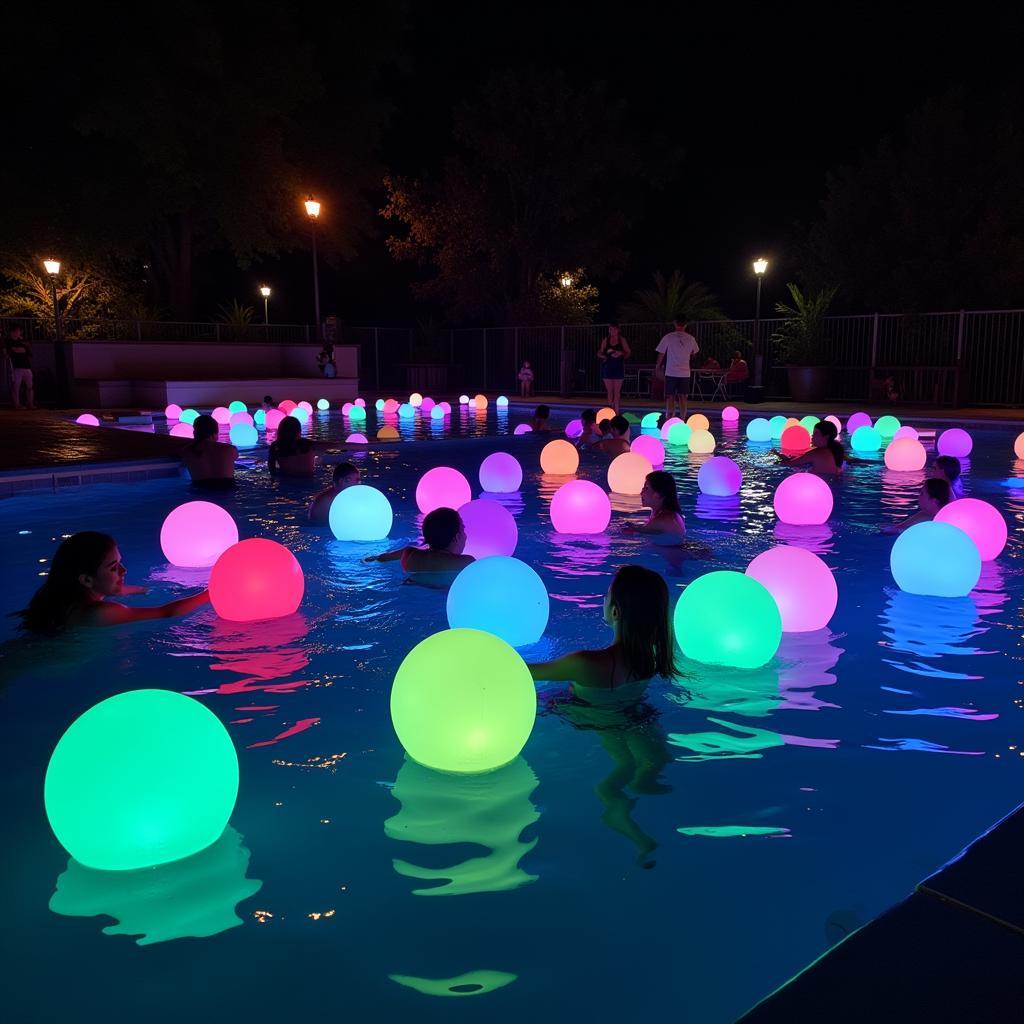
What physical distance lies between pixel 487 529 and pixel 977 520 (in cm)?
428

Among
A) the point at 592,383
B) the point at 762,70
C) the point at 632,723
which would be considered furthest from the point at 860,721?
the point at 762,70

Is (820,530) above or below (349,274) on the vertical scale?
below

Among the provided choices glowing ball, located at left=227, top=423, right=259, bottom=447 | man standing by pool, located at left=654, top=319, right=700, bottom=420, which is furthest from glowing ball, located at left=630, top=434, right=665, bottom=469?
glowing ball, located at left=227, top=423, right=259, bottom=447

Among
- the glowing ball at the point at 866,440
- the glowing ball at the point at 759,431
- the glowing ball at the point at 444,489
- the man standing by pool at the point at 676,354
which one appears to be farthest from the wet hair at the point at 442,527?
the glowing ball at the point at 759,431

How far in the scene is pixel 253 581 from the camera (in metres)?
6.53

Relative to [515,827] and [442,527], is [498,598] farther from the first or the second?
[515,827]

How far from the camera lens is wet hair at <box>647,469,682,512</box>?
8.84m

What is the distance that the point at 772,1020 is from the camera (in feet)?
7.78

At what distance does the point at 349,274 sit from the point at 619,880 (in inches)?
1885

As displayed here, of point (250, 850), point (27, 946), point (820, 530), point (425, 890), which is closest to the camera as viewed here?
point (27, 946)

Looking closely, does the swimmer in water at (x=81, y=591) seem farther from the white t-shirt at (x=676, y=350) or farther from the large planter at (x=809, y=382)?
the large planter at (x=809, y=382)

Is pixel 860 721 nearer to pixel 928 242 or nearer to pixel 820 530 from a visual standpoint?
pixel 820 530

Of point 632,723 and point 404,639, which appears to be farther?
point 404,639

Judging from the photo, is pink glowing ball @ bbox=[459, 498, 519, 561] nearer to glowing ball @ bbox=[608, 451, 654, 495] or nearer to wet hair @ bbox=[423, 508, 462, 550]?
wet hair @ bbox=[423, 508, 462, 550]
